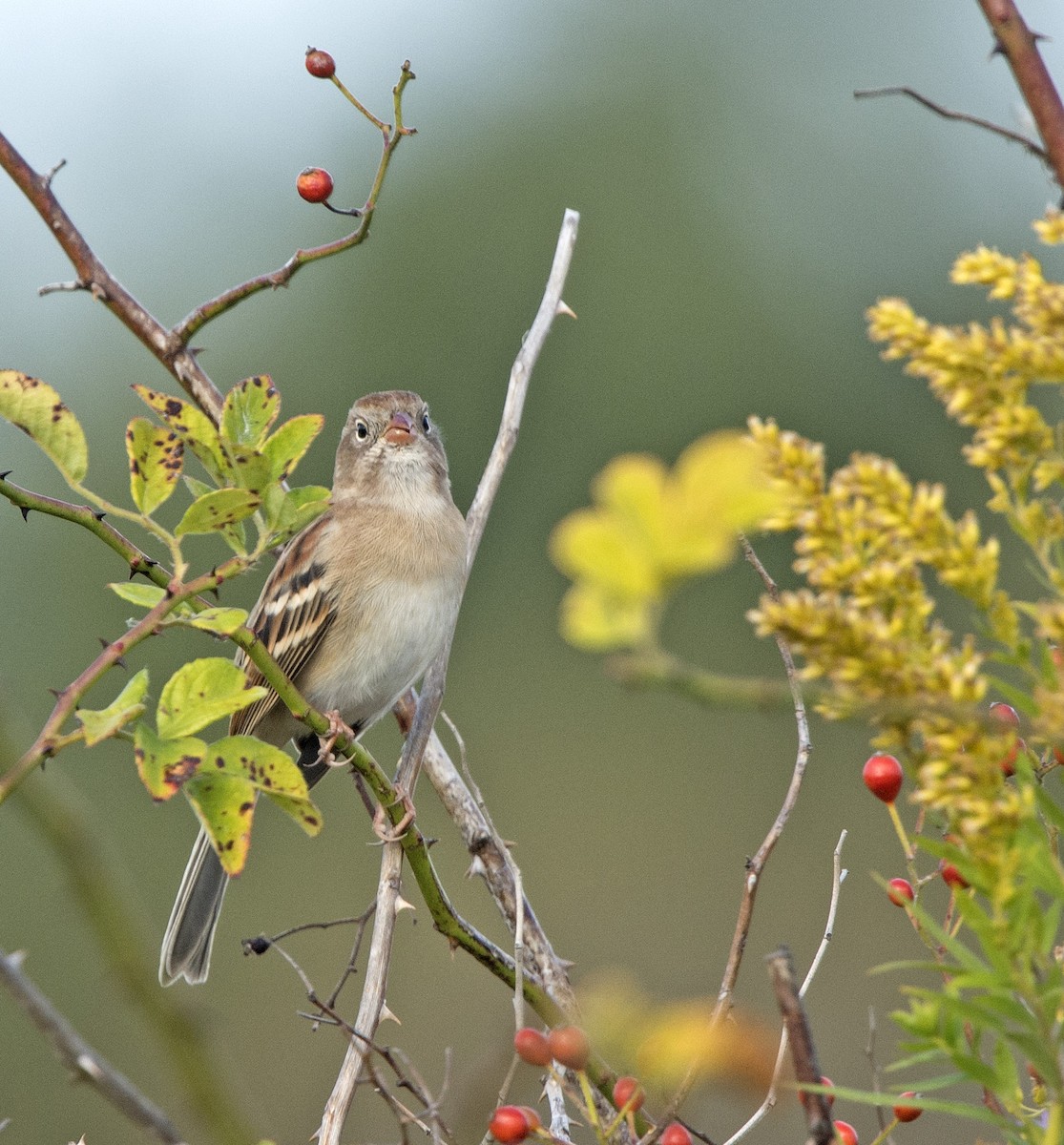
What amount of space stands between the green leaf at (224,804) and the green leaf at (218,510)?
19cm

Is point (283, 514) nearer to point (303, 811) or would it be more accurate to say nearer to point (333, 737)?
point (303, 811)

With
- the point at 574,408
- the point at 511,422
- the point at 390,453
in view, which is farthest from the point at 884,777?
the point at 574,408

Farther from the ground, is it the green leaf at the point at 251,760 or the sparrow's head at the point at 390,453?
the green leaf at the point at 251,760

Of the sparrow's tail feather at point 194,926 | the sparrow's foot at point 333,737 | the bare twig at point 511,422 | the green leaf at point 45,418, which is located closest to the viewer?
the green leaf at point 45,418

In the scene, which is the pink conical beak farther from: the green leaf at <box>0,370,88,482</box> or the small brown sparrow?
the green leaf at <box>0,370,88,482</box>

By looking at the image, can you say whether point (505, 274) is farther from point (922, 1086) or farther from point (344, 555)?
point (922, 1086)

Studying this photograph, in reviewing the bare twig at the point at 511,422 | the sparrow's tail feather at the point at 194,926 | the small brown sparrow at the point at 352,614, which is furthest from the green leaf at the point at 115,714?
the sparrow's tail feather at the point at 194,926

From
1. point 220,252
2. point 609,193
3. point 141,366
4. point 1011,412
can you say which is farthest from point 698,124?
point 1011,412

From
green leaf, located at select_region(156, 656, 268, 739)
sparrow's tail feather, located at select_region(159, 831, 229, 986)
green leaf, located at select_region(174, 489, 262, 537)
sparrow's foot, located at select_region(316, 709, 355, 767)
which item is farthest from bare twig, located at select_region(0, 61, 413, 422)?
sparrow's tail feather, located at select_region(159, 831, 229, 986)

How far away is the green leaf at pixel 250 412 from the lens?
1.31 meters

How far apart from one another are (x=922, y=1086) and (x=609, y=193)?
1420 centimetres

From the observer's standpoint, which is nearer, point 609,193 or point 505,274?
point 505,274

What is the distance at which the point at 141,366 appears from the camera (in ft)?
44.0

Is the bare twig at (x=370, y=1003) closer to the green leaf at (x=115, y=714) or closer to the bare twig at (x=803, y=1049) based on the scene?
the green leaf at (x=115, y=714)
